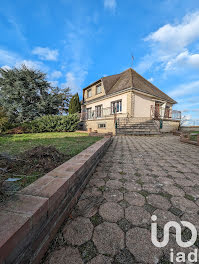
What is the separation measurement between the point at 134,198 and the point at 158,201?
0.30 m

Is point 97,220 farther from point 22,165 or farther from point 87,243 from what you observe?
point 22,165

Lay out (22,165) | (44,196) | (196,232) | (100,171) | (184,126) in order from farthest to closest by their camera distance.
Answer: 1. (184,126)
2. (100,171)
3. (22,165)
4. (196,232)
5. (44,196)

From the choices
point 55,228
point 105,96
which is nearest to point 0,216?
point 55,228

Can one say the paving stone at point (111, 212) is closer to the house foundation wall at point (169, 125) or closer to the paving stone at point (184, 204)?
the paving stone at point (184, 204)

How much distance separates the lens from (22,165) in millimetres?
1792

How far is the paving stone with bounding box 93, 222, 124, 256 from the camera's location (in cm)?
89

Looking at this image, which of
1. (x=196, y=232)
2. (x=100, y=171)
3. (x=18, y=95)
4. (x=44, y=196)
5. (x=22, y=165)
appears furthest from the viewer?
(x=18, y=95)

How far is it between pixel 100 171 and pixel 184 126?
680 inches

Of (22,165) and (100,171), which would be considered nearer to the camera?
(22,165)

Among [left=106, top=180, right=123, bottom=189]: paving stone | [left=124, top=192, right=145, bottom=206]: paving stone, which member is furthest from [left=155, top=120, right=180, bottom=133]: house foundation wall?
[left=124, top=192, right=145, bottom=206]: paving stone

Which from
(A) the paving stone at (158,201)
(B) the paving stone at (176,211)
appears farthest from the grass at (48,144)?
(B) the paving stone at (176,211)

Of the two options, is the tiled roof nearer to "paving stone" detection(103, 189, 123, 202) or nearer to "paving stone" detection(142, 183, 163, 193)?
"paving stone" detection(142, 183, 163, 193)

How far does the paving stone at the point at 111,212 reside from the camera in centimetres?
119

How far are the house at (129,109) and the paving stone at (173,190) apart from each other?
25.6 ft
